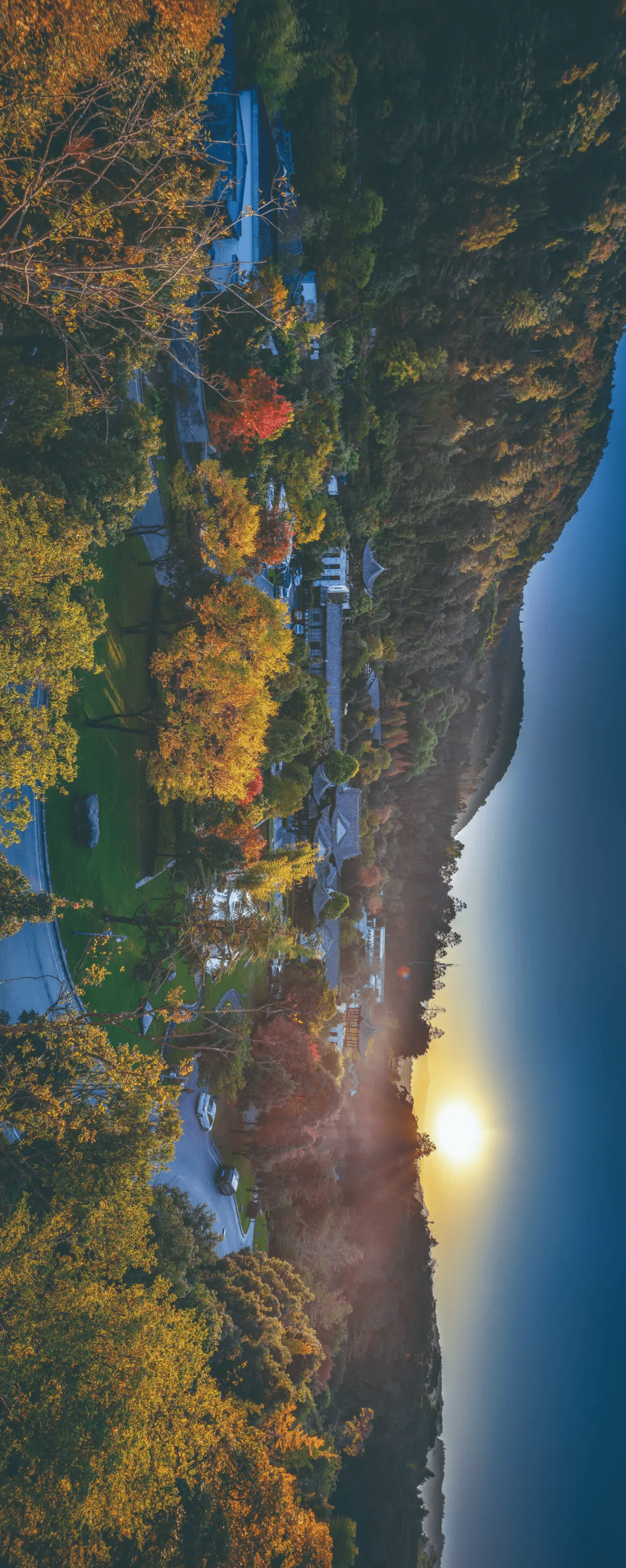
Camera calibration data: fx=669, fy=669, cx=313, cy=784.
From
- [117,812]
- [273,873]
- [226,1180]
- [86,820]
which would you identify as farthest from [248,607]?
[226,1180]

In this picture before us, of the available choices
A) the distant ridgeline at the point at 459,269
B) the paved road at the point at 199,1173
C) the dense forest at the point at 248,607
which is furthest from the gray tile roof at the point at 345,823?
the paved road at the point at 199,1173

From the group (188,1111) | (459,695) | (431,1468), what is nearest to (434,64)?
(459,695)

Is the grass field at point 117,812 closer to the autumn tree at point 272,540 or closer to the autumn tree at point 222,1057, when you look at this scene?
the autumn tree at point 222,1057

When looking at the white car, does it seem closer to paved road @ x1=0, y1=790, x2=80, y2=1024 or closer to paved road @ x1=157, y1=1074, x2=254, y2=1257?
paved road @ x1=157, y1=1074, x2=254, y2=1257

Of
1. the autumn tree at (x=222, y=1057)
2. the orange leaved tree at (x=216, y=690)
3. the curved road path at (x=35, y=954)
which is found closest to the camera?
the curved road path at (x=35, y=954)

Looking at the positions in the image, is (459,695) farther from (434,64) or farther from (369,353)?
(434,64)

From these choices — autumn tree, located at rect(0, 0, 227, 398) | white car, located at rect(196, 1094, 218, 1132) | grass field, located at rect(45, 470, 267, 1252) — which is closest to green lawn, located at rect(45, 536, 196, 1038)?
grass field, located at rect(45, 470, 267, 1252)
